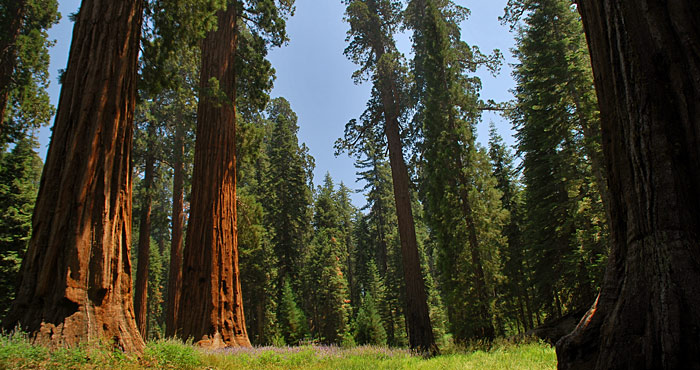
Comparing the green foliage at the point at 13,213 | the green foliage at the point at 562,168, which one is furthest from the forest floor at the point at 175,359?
the green foliage at the point at 13,213

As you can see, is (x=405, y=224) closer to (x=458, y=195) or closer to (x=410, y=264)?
(x=410, y=264)

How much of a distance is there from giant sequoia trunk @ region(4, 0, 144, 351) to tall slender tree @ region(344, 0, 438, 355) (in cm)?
891

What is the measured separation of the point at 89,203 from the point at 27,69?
36.1 feet

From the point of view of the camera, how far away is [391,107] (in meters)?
14.6

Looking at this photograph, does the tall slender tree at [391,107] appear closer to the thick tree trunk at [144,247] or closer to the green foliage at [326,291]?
the thick tree trunk at [144,247]

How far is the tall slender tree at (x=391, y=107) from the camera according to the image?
39.6 feet

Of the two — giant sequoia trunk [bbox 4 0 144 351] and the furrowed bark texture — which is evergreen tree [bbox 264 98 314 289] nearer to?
the furrowed bark texture

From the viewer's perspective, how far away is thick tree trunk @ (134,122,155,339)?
660 inches

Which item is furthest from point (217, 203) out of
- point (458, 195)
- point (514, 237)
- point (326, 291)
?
point (326, 291)

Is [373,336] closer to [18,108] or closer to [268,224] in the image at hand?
[268,224]

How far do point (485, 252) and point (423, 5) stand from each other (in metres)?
15.1

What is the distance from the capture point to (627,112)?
2.48 metres

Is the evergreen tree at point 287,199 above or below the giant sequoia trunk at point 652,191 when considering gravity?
above

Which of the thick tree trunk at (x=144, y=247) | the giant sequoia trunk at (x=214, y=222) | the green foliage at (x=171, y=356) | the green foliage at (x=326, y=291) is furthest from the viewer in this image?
the green foliage at (x=326, y=291)
